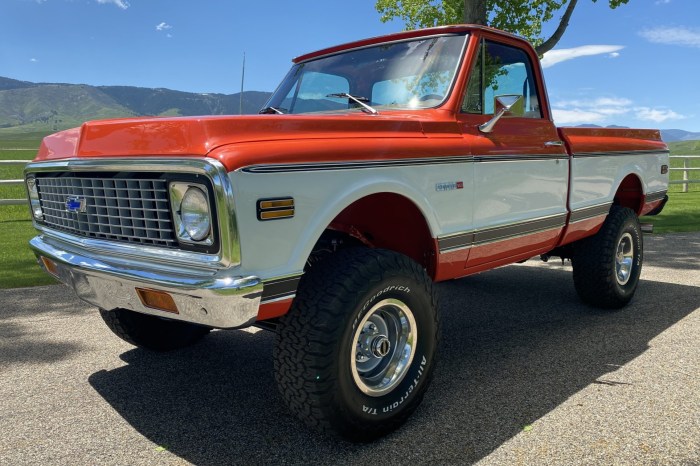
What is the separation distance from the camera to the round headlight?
2.15 meters

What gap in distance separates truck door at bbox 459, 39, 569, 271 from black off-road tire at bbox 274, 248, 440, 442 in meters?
0.74

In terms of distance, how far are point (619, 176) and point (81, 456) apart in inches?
171

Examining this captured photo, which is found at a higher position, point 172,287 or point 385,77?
point 385,77

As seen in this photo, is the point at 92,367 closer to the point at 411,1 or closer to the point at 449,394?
the point at 449,394

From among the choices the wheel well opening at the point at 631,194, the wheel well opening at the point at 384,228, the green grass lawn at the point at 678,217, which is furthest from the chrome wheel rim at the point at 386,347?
the green grass lawn at the point at 678,217

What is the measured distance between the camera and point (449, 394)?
3.10 m

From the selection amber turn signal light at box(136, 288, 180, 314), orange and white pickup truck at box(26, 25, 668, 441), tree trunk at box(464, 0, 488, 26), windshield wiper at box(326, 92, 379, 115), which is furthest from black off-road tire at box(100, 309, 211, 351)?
tree trunk at box(464, 0, 488, 26)

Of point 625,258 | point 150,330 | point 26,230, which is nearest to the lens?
point 150,330

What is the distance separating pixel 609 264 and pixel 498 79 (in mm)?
1904

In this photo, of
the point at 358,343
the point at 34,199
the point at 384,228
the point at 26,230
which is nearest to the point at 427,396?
the point at 358,343

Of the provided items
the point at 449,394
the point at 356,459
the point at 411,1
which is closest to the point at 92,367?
the point at 356,459

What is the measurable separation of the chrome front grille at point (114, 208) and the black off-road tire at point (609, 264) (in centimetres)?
360

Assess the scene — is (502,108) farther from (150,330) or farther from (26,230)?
(26,230)

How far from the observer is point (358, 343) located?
2691 millimetres
